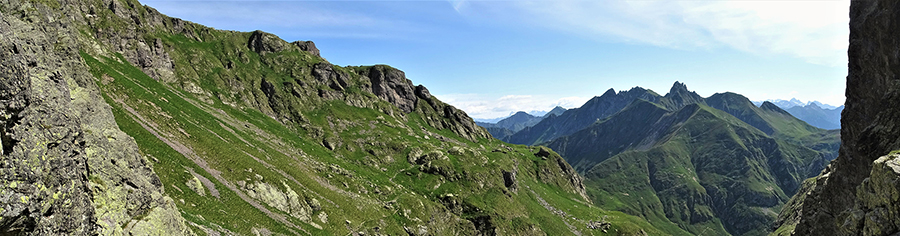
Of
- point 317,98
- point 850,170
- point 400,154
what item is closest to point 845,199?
point 850,170

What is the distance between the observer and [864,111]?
72.7 m

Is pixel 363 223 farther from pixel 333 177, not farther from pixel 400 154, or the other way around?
pixel 400 154

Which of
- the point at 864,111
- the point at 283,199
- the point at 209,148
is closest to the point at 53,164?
the point at 283,199

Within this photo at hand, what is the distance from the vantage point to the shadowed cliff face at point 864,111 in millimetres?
62062

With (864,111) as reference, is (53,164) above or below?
below

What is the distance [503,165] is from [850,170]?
391ft

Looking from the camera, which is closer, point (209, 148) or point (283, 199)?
point (283, 199)

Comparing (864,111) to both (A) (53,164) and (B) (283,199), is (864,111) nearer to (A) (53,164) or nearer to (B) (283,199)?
(B) (283,199)

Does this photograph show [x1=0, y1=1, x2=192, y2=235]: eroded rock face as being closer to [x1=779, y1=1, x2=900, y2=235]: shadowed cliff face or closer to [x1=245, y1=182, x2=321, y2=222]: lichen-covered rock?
[x1=245, y1=182, x2=321, y2=222]: lichen-covered rock

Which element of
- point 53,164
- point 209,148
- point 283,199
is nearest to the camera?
point 53,164

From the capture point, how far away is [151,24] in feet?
478

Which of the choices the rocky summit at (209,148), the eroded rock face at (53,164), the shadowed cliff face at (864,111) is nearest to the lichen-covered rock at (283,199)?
the rocky summit at (209,148)

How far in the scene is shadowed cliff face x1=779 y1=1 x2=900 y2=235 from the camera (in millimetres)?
62062

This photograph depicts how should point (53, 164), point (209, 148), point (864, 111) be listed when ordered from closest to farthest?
point (53, 164) < point (209, 148) < point (864, 111)
